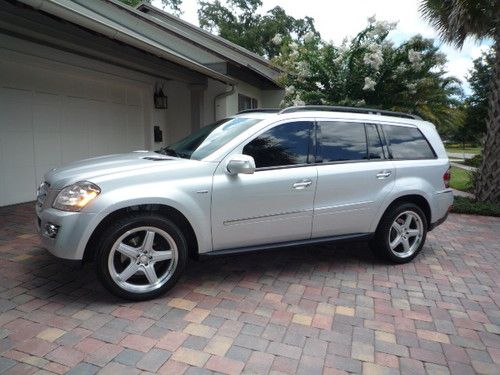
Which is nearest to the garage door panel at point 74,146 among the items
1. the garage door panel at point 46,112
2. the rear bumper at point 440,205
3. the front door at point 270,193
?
the garage door panel at point 46,112

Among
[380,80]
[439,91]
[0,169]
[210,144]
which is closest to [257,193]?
[210,144]

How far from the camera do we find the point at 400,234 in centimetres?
479

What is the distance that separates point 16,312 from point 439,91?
33.4 ft

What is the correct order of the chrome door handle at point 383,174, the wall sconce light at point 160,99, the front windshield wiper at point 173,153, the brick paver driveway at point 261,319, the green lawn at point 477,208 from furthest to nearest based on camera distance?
the wall sconce light at point 160,99
the green lawn at point 477,208
the chrome door handle at point 383,174
the front windshield wiper at point 173,153
the brick paver driveway at point 261,319

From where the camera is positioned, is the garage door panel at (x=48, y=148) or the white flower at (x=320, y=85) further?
the white flower at (x=320, y=85)

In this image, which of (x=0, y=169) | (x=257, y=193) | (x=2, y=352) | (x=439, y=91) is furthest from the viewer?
(x=439, y=91)

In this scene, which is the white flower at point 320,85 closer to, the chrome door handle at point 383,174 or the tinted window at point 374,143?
the tinted window at point 374,143

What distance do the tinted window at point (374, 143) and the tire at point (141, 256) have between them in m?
2.38

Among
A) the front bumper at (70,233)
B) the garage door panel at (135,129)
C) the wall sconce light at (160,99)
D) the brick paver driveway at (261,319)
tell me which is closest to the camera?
the brick paver driveway at (261,319)

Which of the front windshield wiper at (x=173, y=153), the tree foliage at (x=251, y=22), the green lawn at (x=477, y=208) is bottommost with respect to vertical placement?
the green lawn at (x=477, y=208)

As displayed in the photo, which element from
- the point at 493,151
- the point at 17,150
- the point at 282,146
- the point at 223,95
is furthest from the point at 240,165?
the point at 223,95

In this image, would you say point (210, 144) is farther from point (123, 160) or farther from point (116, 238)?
point (116, 238)

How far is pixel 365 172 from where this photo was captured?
4430 mm

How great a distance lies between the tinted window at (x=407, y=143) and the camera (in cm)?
477
